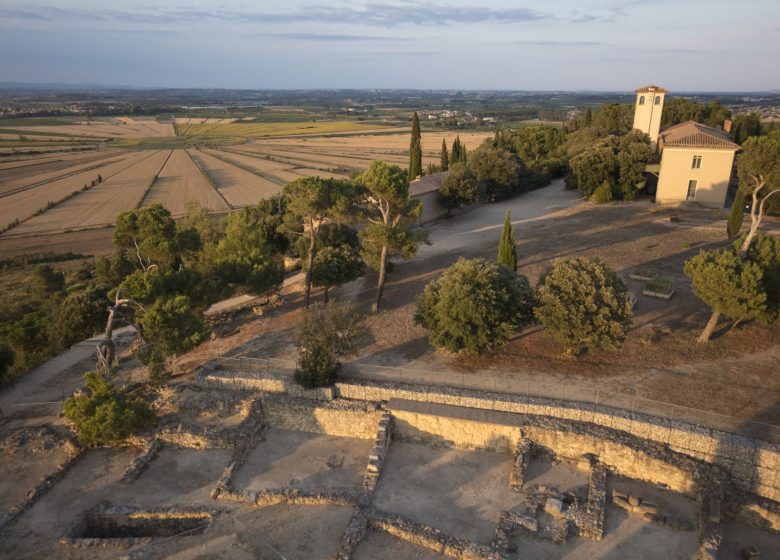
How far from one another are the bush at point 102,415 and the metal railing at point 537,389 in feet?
14.9

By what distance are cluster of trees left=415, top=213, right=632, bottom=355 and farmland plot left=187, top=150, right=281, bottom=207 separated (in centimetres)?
4357

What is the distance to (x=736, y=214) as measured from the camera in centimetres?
3241

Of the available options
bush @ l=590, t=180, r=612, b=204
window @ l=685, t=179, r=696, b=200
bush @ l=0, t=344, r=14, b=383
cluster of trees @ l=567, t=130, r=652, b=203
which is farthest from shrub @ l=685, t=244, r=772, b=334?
bush @ l=0, t=344, r=14, b=383

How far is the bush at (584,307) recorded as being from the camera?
19.0 metres

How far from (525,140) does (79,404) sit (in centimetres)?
6690

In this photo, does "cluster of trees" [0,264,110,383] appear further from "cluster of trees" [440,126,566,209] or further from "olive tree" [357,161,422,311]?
"cluster of trees" [440,126,566,209]

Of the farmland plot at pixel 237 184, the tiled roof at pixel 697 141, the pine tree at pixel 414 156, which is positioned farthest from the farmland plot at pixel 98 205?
the tiled roof at pixel 697 141

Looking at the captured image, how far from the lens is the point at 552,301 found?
1966 cm

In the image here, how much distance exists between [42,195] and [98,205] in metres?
10.9

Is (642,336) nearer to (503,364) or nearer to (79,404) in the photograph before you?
(503,364)

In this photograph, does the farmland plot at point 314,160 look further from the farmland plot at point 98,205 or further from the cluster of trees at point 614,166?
the cluster of trees at point 614,166

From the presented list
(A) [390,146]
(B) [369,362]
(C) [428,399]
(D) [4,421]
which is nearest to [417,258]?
(B) [369,362]

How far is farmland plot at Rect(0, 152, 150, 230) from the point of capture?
55000mm

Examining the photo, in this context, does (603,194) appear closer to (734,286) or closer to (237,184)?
(734,286)
